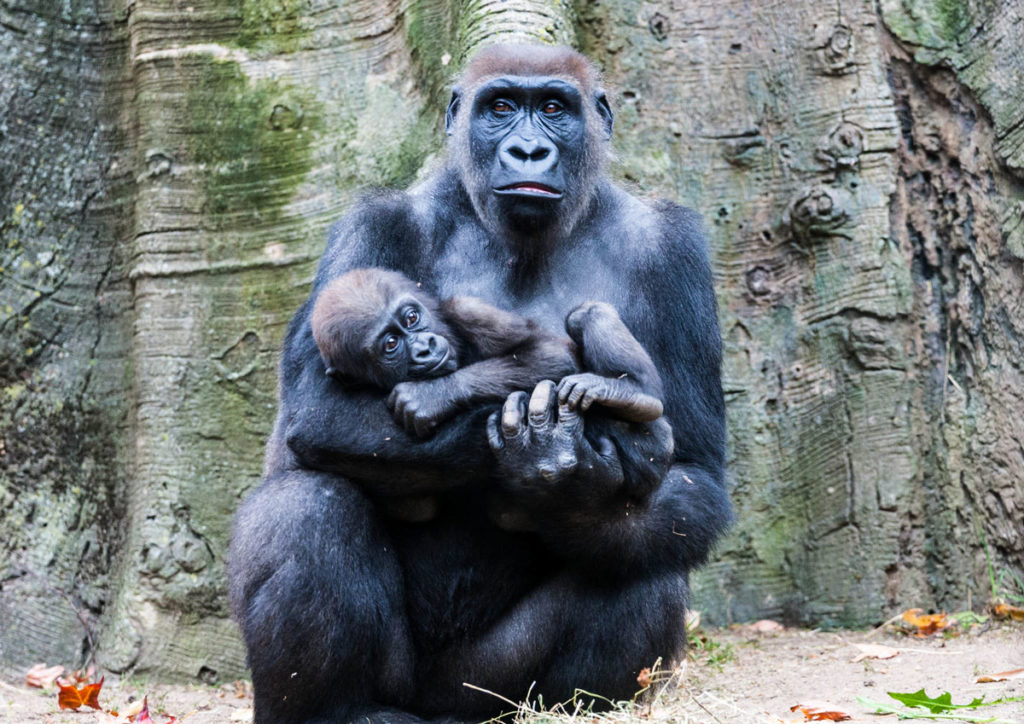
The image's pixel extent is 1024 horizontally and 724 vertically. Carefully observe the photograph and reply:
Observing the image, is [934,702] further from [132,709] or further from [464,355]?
[132,709]

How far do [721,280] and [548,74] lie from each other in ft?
4.80

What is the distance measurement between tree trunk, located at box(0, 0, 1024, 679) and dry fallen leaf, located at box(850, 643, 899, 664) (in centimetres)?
42

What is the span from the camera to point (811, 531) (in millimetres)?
5188

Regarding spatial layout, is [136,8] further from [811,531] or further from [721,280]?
[811,531]

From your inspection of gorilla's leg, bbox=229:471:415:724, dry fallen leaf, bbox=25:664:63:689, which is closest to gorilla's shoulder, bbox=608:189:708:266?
gorilla's leg, bbox=229:471:415:724

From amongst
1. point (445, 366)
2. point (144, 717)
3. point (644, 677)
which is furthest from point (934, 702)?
point (144, 717)

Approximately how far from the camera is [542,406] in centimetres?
348

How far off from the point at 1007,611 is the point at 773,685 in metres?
1.07

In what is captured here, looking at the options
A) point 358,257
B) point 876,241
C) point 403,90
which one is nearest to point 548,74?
point 358,257

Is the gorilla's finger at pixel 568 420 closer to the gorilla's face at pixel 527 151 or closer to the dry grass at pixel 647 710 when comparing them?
the gorilla's face at pixel 527 151

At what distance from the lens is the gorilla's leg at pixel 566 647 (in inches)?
150

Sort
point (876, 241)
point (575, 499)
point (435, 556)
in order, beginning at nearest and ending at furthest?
1. point (575, 499)
2. point (435, 556)
3. point (876, 241)

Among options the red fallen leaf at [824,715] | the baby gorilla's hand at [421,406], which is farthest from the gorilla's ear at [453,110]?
the red fallen leaf at [824,715]

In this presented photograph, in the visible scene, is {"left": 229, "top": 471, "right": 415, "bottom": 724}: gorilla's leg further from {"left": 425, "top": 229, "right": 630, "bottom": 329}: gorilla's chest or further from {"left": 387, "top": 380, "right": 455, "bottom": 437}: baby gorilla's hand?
{"left": 425, "top": 229, "right": 630, "bottom": 329}: gorilla's chest
